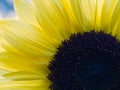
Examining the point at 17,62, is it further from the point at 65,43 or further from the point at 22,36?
the point at 65,43

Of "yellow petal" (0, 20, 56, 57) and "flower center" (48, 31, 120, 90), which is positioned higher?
"yellow petal" (0, 20, 56, 57)

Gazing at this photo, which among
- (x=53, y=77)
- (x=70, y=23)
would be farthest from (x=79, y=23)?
(x=53, y=77)

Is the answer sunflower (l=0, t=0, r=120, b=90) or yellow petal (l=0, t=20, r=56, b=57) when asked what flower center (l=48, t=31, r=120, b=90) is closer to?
sunflower (l=0, t=0, r=120, b=90)

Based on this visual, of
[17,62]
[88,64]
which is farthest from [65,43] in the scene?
[17,62]

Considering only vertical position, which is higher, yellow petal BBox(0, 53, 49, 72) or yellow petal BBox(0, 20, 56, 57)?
yellow petal BBox(0, 20, 56, 57)

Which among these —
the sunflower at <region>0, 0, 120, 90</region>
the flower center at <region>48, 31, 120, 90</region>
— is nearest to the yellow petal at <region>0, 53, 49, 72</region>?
the sunflower at <region>0, 0, 120, 90</region>

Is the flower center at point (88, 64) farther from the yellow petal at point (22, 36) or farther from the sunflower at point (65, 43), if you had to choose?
the yellow petal at point (22, 36)

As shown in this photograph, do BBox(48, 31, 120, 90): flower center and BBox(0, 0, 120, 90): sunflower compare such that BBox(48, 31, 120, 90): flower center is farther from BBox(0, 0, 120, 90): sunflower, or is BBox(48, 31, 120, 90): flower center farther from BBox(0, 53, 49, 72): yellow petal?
BBox(0, 53, 49, 72): yellow petal
